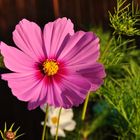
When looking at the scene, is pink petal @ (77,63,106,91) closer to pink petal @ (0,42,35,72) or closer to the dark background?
pink petal @ (0,42,35,72)

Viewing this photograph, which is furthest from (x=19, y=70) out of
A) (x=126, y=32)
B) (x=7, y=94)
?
(x=7, y=94)

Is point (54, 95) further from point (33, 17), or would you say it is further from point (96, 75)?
point (33, 17)

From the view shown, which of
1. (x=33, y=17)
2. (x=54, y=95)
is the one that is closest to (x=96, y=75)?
(x=54, y=95)

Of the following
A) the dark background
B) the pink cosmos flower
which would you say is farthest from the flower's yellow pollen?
the dark background

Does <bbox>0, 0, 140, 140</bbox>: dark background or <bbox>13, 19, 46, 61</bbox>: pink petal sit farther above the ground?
<bbox>13, 19, 46, 61</bbox>: pink petal

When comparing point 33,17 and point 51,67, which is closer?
point 51,67

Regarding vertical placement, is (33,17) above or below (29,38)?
below
